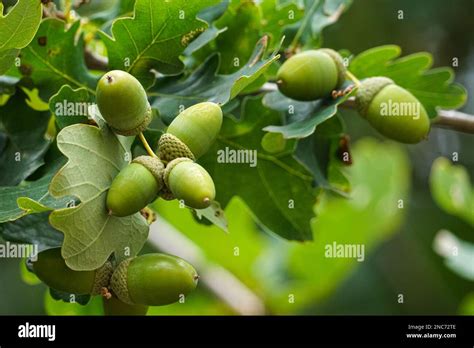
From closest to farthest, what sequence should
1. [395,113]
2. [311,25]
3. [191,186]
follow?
1. [191,186]
2. [395,113]
3. [311,25]

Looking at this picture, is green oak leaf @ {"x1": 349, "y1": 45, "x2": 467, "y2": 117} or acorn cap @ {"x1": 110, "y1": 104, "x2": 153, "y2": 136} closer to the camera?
acorn cap @ {"x1": 110, "y1": 104, "x2": 153, "y2": 136}

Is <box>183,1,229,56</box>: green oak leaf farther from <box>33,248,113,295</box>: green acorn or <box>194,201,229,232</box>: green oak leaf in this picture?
<box>33,248,113,295</box>: green acorn

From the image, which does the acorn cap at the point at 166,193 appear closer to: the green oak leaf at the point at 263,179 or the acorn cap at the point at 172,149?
the acorn cap at the point at 172,149

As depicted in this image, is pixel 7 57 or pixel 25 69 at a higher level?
pixel 7 57

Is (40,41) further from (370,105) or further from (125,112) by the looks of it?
(370,105)

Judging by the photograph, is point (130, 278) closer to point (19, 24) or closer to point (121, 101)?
point (121, 101)

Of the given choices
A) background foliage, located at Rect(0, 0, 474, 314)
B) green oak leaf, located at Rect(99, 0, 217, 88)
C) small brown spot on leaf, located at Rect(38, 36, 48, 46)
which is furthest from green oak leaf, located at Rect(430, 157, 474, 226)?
small brown spot on leaf, located at Rect(38, 36, 48, 46)

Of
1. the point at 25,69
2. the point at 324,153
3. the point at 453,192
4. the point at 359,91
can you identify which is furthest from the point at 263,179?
the point at 453,192
